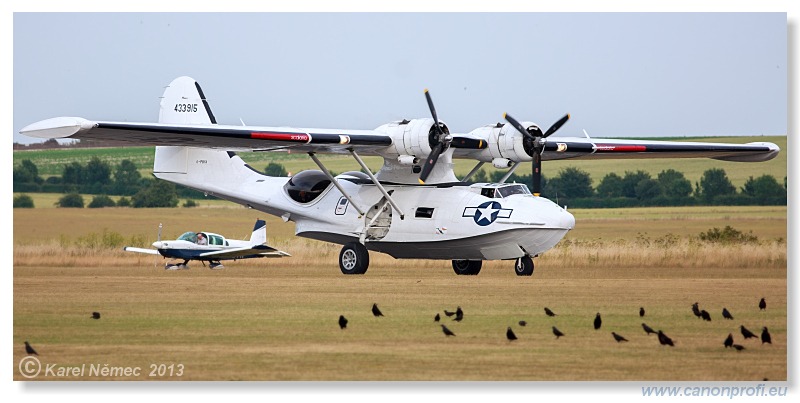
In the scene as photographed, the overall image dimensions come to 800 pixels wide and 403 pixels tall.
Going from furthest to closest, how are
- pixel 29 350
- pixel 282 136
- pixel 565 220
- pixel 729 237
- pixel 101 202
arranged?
pixel 101 202 < pixel 729 237 < pixel 565 220 < pixel 282 136 < pixel 29 350

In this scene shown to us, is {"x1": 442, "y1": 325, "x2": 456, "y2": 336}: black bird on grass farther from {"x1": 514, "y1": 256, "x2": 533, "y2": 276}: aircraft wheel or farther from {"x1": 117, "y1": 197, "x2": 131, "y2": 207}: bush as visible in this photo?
{"x1": 117, "y1": 197, "x2": 131, "y2": 207}: bush

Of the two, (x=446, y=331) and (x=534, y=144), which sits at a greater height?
(x=534, y=144)

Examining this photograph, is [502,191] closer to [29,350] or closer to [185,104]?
[185,104]

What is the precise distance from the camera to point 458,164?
82.0m

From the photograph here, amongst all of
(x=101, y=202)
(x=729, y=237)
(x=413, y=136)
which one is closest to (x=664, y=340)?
(x=413, y=136)

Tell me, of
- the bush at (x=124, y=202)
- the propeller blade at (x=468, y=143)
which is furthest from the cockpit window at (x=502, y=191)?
the bush at (x=124, y=202)

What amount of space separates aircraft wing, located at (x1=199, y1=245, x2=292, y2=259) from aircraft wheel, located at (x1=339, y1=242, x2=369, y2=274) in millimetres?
5310

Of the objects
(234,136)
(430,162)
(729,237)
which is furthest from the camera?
(729,237)

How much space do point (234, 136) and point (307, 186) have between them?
583cm

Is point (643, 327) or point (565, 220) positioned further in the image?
point (565, 220)

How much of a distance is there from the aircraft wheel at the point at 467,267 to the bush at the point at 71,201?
98.0 feet

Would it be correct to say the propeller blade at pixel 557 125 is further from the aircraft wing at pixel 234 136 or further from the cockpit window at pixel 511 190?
the aircraft wing at pixel 234 136

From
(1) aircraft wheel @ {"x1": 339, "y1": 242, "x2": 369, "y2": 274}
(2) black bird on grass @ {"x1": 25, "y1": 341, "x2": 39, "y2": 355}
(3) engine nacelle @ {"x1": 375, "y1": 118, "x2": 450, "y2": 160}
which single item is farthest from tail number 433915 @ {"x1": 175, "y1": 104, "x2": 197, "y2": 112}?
(2) black bird on grass @ {"x1": 25, "y1": 341, "x2": 39, "y2": 355}

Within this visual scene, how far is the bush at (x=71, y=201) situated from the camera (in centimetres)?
6041
